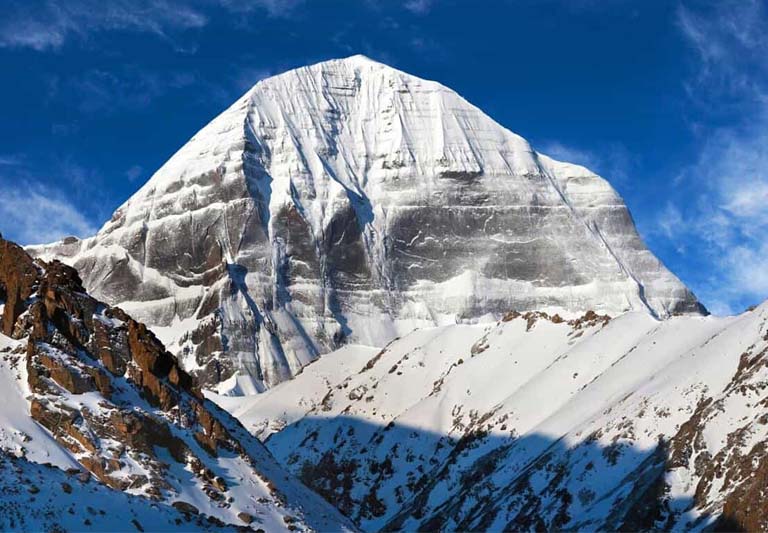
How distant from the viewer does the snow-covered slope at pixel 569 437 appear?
107438 millimetres

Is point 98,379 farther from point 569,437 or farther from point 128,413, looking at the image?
point 569,437

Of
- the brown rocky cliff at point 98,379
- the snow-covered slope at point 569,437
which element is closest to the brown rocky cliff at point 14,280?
the brown rocky cliff at point 98,379

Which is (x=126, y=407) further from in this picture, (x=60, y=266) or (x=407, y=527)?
(x=407, y=527)

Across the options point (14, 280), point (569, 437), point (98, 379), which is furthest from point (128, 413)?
point (569, 437)

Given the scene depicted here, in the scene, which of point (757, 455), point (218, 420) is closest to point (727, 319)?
point (757, 455)

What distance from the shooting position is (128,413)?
84688 mm

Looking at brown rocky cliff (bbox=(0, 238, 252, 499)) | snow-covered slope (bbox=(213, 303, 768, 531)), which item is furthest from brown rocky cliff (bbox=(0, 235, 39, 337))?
snow-covered slope (bbox=(213, 303, 768, 531))

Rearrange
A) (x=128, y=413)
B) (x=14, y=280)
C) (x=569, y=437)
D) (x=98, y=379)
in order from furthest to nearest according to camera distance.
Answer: (x=569, y=437), (x=14, y=280), (x=98, y=379), (x=128, y=413)

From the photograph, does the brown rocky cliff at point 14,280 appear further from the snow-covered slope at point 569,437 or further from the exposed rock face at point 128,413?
the snow-covered slope at point 569,437

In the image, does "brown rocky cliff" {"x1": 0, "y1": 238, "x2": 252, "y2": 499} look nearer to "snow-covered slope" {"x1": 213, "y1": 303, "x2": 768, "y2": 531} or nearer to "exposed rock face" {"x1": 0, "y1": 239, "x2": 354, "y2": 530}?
"exposed rock face" {"x1": 0, "y1": 239, "x2": 354, "y2": 530}

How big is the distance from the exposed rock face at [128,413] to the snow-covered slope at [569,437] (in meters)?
26.8

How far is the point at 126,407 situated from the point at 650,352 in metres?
75.1

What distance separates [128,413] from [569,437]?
60248 millimetres

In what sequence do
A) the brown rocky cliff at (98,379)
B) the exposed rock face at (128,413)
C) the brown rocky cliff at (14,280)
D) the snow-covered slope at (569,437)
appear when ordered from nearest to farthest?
the exposed rock face at (128,413) < the brown rocky cliff at (98,379) < the brown rocky cliff at (14,280) < the snow-covered slope at (569,437)
